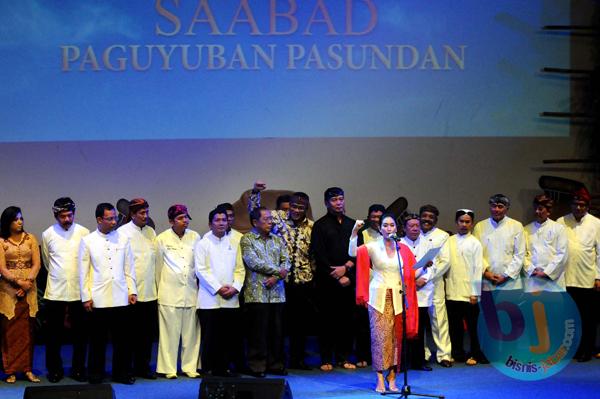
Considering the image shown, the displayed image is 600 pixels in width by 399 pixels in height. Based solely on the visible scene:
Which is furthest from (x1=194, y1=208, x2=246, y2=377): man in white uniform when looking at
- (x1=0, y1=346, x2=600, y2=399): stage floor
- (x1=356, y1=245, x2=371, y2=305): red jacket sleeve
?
(x1=356, y1=245, x2=371, y2=305): red jacket sleeve

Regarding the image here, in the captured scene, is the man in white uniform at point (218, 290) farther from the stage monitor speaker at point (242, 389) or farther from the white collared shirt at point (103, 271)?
the stage monitor speaker at point (242, 389)

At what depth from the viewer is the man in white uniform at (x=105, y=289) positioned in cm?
748

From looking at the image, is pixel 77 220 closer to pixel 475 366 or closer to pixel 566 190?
pixel 475 366

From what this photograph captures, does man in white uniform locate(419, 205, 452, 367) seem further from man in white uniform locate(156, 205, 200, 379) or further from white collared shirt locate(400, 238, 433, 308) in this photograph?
man in white uniform locate(156, 205, 200, 379)

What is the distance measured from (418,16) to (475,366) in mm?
3875

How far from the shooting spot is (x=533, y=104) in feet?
33.3

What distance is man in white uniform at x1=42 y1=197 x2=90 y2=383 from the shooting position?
7.64 meters

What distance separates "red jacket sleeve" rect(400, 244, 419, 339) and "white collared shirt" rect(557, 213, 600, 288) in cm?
210

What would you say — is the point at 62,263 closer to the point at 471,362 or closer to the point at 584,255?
the point at 471,362

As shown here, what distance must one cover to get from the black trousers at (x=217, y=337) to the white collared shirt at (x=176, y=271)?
203mm

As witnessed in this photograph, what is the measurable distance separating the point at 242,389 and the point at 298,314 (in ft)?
7.84

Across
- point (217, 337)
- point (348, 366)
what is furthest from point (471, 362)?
point (217, 337)

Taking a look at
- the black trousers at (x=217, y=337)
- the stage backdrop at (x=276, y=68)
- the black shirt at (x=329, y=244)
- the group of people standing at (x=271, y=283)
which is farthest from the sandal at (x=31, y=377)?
the stage backdrop at (x=276, y=68)

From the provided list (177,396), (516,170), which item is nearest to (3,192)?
(177,396)
